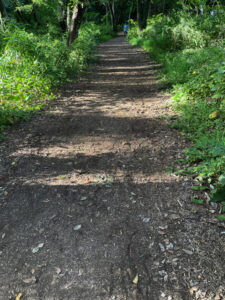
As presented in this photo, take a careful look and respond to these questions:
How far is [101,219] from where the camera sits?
2652 millimetres

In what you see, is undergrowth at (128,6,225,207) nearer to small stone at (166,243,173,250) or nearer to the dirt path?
the dirt path

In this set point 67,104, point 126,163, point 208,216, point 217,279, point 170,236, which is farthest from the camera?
point 67,104

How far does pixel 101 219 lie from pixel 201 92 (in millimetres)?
4177

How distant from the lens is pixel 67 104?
615cm

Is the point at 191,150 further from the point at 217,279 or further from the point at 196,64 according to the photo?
the point at 196,64

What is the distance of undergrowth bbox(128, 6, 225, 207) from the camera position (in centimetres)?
313

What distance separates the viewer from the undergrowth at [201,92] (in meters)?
3.13

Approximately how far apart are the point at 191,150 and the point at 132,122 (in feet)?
5.64

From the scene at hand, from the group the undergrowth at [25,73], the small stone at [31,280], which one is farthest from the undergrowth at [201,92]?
the undergrowth at [25,73]

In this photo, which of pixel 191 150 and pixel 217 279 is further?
pixel 191 150

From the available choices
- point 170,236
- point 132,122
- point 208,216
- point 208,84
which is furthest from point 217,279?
point 208,84

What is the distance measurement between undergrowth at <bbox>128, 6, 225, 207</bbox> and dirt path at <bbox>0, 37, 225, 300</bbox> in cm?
31

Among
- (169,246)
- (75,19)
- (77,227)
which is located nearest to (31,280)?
(77,227)

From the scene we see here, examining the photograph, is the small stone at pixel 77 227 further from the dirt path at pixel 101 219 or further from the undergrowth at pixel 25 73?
the undergrowth at pixel 25 73
